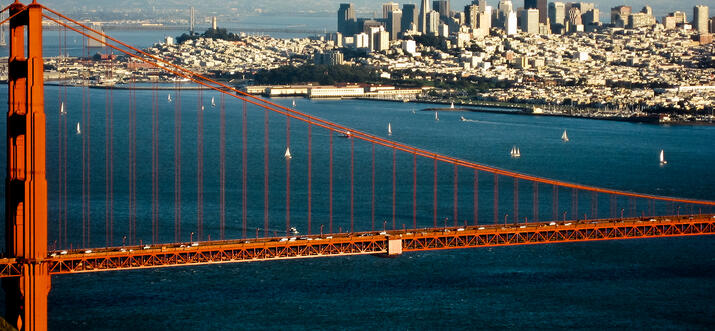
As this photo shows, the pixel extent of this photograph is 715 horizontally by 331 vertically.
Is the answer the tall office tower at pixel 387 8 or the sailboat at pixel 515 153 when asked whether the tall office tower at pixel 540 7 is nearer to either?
the tall office tower at pixel 387 8

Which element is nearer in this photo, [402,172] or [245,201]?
[245,201]

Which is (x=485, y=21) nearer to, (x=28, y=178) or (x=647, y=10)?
(x=647, y=10)

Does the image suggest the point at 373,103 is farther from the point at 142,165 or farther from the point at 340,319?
the point at 340,319

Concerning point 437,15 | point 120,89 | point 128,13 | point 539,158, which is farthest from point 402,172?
point 128,13

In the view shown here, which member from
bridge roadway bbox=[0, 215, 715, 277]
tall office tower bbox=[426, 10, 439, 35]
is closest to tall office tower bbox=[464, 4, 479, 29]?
tall office tower bbox=[426, 10, 439, 35]

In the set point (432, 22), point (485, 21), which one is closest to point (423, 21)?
point (432, 22)

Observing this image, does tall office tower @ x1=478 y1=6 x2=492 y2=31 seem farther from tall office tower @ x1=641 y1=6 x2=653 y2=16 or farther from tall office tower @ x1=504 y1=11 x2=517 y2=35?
tall office tower @ x1=641 y1=6 x2=653 y2=16
